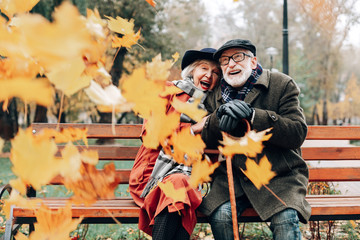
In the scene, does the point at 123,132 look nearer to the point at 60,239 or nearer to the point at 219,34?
the point at 60,239

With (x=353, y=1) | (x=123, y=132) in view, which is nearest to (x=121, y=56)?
(x=353, y=1)

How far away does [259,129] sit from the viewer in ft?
7.14

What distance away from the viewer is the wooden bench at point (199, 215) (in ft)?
7.41

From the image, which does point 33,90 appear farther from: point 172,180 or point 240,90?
point 240,90

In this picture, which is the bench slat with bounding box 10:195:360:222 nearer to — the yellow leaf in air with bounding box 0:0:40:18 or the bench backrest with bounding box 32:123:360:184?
the bench backrest with bounding box 32:123:360:184

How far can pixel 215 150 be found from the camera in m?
2.38

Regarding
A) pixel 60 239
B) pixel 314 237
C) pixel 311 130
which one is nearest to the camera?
pixel 60 239

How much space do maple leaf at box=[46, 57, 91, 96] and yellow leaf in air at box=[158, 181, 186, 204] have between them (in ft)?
3.10

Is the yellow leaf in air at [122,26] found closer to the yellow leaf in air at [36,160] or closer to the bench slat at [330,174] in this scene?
the yellow leaf in air at [36,160]

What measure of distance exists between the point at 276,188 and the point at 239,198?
0.85ft

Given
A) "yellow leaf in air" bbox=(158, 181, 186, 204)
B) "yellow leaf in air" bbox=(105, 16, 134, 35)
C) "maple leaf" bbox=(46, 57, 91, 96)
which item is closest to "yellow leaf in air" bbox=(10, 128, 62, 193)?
"maple leaf" bbox=(46, 57, 91, 96)

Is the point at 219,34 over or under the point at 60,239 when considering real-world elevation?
over

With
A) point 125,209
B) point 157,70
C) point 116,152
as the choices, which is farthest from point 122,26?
point 116,152

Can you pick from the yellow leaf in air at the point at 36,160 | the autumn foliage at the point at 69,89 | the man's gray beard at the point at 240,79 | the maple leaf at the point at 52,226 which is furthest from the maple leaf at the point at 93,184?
the man's gray beard at the point at 240,79
